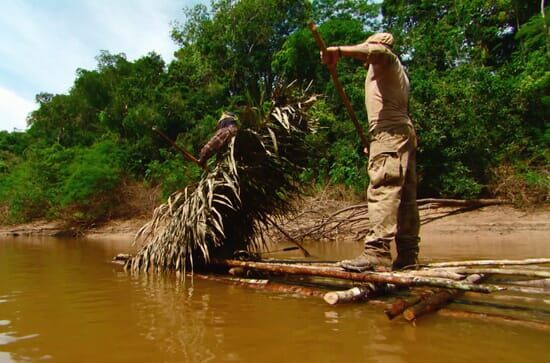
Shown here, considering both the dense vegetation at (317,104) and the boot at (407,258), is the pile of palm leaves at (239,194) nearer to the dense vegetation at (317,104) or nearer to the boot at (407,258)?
the dense vegetation at (317,104)

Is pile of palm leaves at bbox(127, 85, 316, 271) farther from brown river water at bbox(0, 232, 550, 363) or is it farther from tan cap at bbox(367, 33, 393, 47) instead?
tan cap at bbox(367, 33, 393, 47)

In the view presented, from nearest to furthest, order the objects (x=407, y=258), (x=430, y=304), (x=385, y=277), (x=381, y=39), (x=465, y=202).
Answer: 1. (x=430, y=304)
2. (x=385, y=277)
3. (x=381, y=39)
4. (x=407, y=258)
5. (x=465, y=202)

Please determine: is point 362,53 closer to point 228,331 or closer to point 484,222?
point 228,331

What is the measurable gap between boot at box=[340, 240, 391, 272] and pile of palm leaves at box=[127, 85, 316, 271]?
149 cm

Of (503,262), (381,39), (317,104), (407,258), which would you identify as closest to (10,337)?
(407,258)

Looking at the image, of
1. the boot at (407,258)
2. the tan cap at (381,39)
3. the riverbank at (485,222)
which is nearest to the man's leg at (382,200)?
the boot at (407,258)

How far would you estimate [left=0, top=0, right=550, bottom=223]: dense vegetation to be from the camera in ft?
35.6

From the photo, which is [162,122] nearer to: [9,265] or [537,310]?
[9,265]

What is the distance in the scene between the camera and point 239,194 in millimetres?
4426

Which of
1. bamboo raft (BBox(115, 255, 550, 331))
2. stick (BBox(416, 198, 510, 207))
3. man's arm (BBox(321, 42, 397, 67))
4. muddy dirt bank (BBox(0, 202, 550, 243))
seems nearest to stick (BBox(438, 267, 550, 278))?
bamboo raft (BBox(115, 255, 550, 331))

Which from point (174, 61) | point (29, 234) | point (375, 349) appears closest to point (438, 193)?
point (375, 349)

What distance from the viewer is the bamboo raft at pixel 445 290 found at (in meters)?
2.28

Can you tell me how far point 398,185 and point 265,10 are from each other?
2392 cm

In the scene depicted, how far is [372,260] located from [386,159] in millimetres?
745
